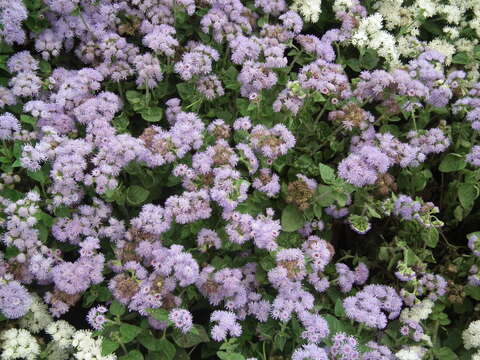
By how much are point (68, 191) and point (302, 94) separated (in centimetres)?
164

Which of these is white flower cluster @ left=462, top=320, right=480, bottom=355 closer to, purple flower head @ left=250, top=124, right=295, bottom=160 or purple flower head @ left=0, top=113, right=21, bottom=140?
purple flower head @ left=250, top=124, right=295, bottom=160

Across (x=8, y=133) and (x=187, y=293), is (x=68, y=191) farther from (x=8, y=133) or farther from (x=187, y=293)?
(x=187, y=293)

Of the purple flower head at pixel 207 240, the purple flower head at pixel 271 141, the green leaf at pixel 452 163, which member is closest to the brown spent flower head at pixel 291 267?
the purple flower head at pixel 207 240

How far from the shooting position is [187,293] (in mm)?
3146

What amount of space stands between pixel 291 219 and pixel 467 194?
1321mm

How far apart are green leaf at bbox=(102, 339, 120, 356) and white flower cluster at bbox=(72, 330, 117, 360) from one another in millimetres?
35

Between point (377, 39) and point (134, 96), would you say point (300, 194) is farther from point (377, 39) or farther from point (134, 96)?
point (377, 39)

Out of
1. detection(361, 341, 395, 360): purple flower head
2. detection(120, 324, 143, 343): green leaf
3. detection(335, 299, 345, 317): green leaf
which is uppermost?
detection(361, 341, 395, 360): purple flower head

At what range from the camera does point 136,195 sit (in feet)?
11.1

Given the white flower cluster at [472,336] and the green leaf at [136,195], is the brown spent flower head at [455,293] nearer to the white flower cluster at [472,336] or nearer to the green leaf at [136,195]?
the white flower cluster at [472,336]

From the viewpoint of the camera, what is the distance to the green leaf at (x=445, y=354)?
3.25 meters

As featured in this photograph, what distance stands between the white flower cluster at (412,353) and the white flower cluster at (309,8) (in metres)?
2.61

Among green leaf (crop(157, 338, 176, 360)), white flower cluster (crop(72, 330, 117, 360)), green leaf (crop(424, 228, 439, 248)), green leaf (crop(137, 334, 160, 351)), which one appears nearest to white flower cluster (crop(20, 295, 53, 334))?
white flower cluster (crop(72, 330, 117, 360))

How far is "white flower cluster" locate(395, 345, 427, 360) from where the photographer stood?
9.57 ft
